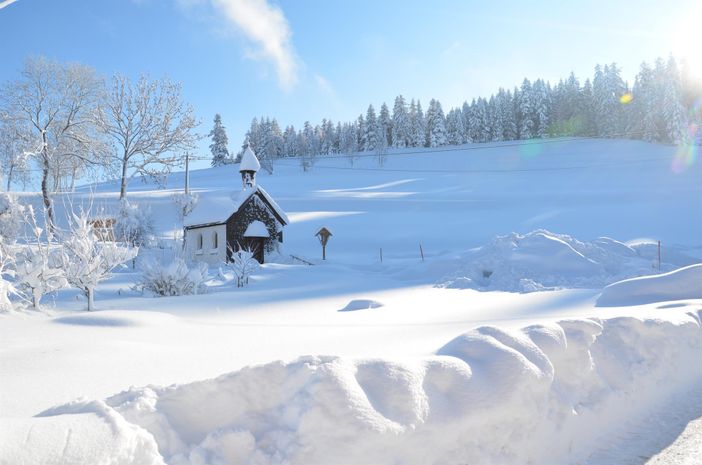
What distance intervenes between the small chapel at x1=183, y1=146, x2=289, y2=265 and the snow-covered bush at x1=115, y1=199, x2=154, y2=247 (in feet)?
11.9

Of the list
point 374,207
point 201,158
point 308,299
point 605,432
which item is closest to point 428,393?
point 605,432

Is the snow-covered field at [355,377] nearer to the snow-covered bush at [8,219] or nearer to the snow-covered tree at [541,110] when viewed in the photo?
the snow-covered bush at [8,219]

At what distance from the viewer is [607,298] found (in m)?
9.44

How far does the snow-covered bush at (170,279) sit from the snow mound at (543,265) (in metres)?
7.92

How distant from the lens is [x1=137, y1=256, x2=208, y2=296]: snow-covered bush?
12117mm

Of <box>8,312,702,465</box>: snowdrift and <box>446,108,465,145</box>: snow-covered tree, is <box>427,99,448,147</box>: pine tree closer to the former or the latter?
<box>446,108,465,145</box>: snow-covered tree

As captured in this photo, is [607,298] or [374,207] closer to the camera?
[607,298]

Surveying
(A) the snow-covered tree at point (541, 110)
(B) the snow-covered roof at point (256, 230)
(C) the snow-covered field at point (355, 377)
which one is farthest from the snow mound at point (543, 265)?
(A) the snow-covered tree at point (541, 110)

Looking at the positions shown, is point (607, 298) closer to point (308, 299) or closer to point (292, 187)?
point (308, 299)

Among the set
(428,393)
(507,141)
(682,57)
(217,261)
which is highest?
(682,57)

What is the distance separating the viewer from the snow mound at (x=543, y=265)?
14805 mm

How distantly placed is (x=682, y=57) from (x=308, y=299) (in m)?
83.5

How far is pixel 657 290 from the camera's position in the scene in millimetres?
9273

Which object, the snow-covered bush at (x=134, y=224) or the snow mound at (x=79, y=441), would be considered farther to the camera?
the snow-covered bush at (x=134, y=224)
